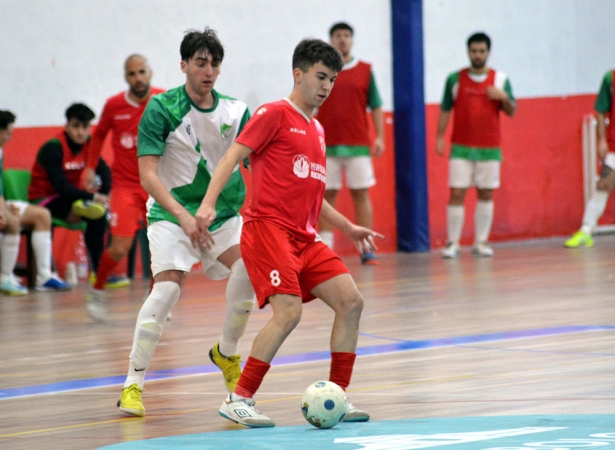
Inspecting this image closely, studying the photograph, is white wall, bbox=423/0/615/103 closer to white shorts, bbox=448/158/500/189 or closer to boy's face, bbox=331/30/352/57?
white shorts, bbox=448/158/500/189

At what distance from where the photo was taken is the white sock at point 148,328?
495cm

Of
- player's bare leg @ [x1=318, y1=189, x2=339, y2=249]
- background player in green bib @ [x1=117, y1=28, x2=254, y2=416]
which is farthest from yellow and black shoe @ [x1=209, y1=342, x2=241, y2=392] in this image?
player's bare leg @ [x1=318, y1=189, x2=339, y2=249]

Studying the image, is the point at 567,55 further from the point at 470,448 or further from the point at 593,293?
the point at 470,448

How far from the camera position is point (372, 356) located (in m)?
6.20

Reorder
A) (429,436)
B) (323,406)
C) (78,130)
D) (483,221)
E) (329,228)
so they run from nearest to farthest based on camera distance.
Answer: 1. (429,436)
2. (323,406)
3. (78,130)
4. (329,228)
5. (483,221)

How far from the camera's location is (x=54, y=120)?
11438mm

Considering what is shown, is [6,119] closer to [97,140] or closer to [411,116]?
[97,140]

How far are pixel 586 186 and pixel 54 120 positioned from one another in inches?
271

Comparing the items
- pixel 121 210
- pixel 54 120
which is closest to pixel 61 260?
pixel 54 120

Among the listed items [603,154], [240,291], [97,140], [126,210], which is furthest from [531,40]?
[240,291]

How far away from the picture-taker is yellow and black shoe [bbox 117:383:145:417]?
4.76 metres

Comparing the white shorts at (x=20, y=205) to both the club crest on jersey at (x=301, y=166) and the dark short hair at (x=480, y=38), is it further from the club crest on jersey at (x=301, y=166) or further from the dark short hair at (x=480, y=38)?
the club crest on jersey at (x=301, y=166)

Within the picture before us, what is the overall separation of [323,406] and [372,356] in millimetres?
1940

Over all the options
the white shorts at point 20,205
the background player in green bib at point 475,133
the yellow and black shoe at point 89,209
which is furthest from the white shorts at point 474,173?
the white shorts at point 20,205
